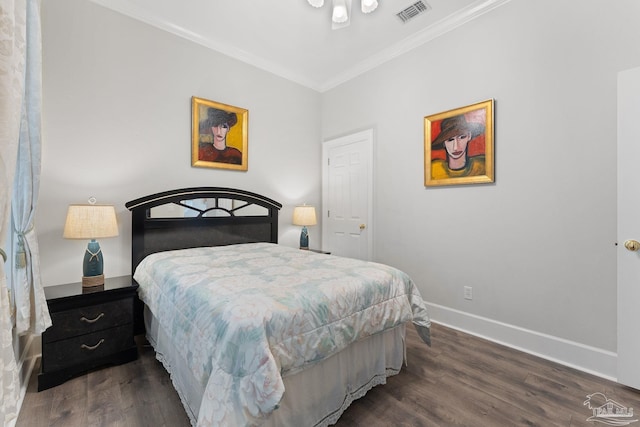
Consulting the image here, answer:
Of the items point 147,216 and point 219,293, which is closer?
point 219,293

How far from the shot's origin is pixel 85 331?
6.69 ft

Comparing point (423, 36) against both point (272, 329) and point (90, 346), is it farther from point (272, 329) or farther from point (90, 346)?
point (90, 346)

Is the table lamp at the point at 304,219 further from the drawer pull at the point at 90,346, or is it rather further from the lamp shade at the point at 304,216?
the drawer pull at the point at 90,346

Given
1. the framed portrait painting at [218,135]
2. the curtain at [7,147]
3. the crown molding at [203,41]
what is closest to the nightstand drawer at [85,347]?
the curtain at [7,147]

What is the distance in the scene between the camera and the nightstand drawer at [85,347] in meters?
1.91

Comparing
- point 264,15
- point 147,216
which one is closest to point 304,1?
point 264,15

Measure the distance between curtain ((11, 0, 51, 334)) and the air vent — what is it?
281cm

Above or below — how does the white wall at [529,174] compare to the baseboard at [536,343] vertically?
above

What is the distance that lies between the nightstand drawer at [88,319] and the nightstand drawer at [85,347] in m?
0.04

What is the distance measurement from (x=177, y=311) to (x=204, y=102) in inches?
95.7

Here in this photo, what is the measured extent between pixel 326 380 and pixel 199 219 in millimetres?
2195

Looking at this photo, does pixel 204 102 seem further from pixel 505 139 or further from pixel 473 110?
pixel 505 139

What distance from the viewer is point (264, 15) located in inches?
113

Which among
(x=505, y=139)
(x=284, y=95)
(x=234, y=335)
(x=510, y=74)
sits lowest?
(x=234, y=335)
